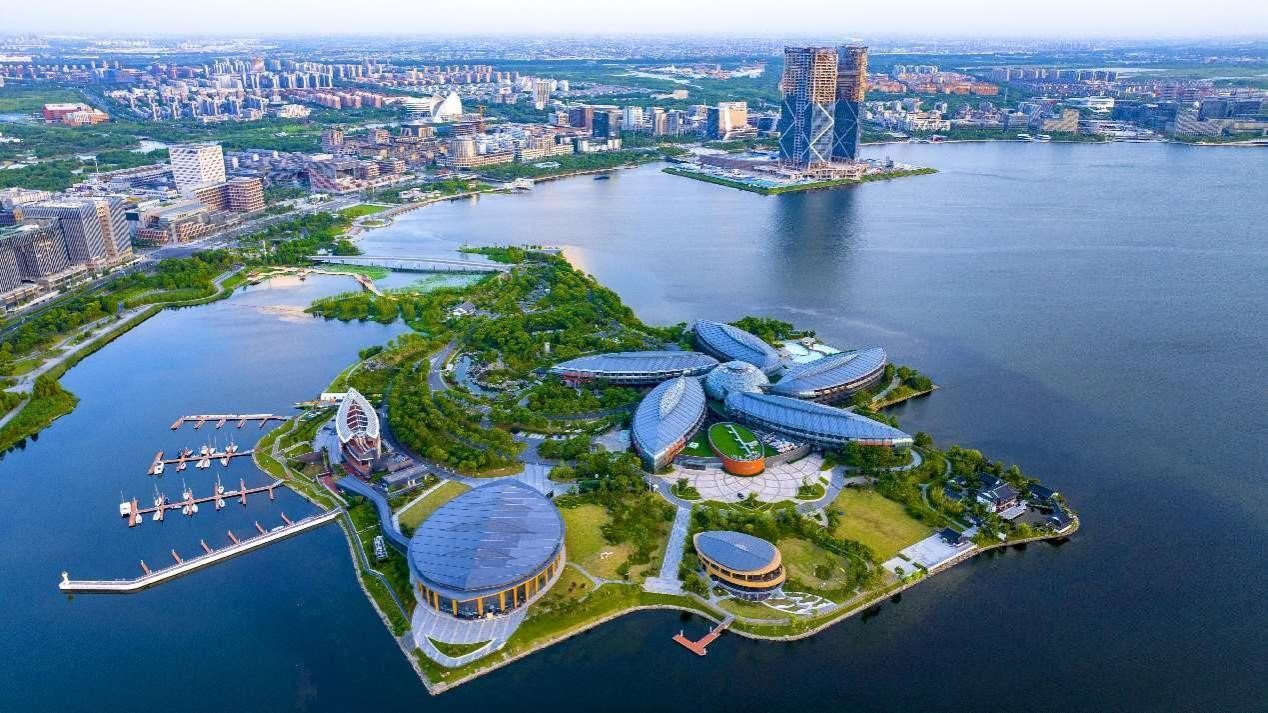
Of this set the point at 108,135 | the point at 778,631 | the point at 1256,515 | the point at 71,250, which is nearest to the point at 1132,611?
the point at 1256,515

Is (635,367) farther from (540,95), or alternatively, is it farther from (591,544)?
(540,95)

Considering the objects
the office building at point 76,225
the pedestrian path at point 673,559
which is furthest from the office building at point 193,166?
the pedestrian path at point 673,559

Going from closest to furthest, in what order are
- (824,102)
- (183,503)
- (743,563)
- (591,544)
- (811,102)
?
(743,563)
(591,544)
(183,503)
(811,102)
(824,102)

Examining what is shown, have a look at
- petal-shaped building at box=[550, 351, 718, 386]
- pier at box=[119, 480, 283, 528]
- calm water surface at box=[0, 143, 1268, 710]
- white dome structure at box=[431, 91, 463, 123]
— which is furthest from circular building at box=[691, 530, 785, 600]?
white dome structure at box=[431, 91, 463, 123]

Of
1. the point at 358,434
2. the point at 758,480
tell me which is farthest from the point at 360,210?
the point at 758,480

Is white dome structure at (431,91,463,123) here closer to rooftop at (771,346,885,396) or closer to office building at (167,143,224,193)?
office building at (167,143,224,193)

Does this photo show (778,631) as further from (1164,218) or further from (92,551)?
(1164,218)
